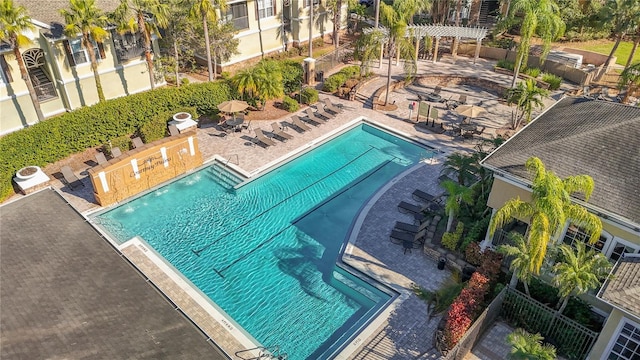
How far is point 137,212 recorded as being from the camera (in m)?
23.7

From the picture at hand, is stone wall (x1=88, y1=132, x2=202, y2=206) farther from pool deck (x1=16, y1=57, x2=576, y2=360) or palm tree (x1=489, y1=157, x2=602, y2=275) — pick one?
palm tree (x1=489, y1=157, x2=602, y2=275)

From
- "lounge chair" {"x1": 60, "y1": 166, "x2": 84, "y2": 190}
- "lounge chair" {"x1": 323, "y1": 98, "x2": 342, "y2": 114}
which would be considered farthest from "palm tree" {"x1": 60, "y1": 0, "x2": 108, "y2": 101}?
"lounge chair" {"x1": 323, "y1": 98, "x2": 342, "y2": 114}

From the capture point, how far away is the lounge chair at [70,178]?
2472 centimetres

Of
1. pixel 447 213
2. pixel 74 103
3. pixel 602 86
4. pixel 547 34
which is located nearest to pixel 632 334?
pixel 447 213

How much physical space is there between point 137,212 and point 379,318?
14.1 m

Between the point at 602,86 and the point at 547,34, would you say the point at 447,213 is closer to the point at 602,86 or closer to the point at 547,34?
the point at 547,34

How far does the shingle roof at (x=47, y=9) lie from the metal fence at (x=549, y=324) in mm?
30193

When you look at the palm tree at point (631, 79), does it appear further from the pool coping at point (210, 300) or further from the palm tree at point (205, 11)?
the palm tree at point (205, 11)

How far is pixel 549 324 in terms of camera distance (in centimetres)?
1639

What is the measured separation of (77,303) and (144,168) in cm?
1270

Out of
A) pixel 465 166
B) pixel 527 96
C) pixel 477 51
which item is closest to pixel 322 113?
pixel 465 166

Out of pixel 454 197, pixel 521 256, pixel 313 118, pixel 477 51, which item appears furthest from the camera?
pixel 477 51

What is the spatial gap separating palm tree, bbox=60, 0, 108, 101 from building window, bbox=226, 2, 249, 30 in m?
11.5

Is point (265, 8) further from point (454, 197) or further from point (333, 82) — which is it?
point (454, 197)
